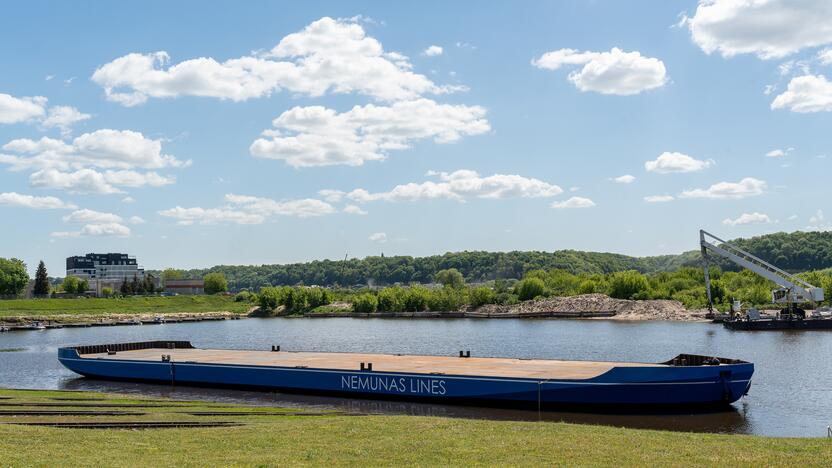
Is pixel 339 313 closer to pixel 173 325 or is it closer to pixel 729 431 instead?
pixel 173 325

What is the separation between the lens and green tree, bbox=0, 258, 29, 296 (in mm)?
179750

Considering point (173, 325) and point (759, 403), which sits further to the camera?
point (173, 325)

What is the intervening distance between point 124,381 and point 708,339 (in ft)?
198

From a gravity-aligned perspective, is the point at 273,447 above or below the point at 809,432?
above

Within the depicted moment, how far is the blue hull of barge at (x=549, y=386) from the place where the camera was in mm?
33312

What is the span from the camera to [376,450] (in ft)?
63.2

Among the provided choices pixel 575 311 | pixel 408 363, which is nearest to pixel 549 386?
pixel 408 363

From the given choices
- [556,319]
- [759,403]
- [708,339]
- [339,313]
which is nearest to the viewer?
[759,403]

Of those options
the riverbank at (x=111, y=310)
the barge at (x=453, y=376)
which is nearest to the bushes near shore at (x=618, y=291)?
the riverbank at (x=111, y=310)

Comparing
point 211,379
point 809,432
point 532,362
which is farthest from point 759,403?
point 211,379

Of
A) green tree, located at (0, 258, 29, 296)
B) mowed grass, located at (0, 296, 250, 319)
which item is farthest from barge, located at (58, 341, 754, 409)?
green tree, located at (0, 258, 29, 296)

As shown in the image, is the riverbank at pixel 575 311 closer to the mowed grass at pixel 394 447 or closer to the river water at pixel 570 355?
the river water at pixel 570 355

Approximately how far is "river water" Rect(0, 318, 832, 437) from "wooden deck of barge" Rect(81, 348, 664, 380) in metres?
2.69

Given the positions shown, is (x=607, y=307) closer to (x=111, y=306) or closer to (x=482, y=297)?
(x=482, y=297)
